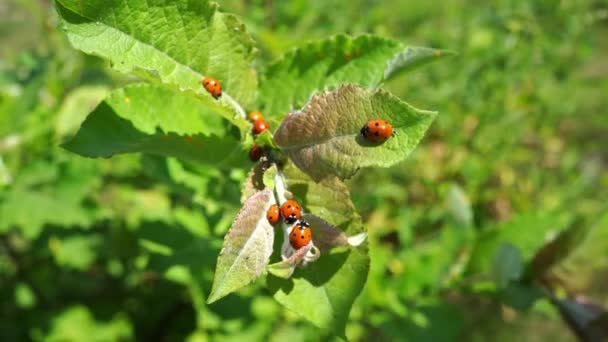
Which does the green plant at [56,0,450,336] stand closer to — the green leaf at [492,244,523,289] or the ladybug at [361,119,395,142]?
the ladybug at [361,119,395,142]

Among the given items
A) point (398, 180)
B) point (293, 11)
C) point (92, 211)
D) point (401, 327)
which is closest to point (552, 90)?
point (398, 180)

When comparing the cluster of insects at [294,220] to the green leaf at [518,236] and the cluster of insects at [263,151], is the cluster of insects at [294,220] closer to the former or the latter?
the cluster of insects at [263,151]

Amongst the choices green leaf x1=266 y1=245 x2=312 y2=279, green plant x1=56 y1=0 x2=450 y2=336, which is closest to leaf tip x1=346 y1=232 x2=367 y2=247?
green plant x1=56 y1=0 x2=450 y2=336

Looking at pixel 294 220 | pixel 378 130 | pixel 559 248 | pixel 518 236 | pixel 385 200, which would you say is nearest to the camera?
pixel 378 130

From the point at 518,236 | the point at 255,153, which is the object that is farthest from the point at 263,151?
the point at 518,236

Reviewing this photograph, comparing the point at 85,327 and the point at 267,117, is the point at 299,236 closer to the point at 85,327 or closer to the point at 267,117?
the point at 267,117

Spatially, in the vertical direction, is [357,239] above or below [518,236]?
above
